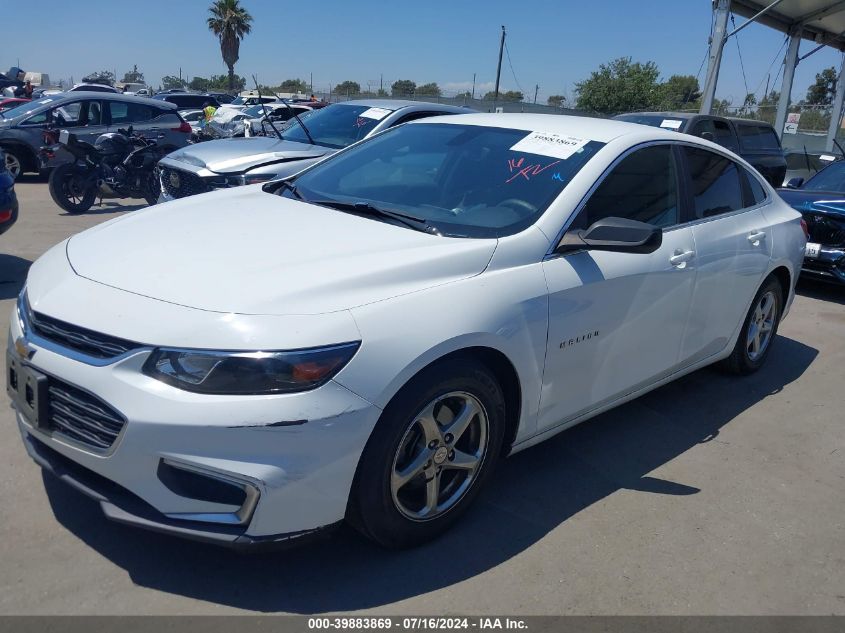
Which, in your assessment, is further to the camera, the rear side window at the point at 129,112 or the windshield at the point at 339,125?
the rear side window at the point at 129,112

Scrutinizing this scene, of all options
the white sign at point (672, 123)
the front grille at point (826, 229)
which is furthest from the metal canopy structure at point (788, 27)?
the front grille at point (826, 229)

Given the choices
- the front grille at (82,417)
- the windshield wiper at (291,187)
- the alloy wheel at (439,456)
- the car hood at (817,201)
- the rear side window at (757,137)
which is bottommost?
the alloy wheel at (439,456)

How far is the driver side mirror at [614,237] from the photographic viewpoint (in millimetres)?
3162

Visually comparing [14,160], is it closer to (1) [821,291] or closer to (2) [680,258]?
(2) [680,258]

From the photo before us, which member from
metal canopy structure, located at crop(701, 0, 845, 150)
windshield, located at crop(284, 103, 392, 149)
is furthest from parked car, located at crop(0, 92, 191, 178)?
metal canopy structure, located at crop(701, 0, 845, 150)

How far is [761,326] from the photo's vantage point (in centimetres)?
511

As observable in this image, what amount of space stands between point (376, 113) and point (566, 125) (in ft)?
15.3

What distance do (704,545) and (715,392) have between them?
1984mm

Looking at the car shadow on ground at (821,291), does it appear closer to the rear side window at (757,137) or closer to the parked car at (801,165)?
the parked car at (801,165)

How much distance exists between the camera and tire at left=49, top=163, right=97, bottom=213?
33.1 feet

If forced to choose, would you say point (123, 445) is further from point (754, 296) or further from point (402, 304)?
point (754, 296)

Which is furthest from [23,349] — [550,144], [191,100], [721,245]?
[191,100]

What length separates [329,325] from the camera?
246 centimetres

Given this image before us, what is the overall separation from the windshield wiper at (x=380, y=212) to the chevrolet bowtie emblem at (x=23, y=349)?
4.86ft
